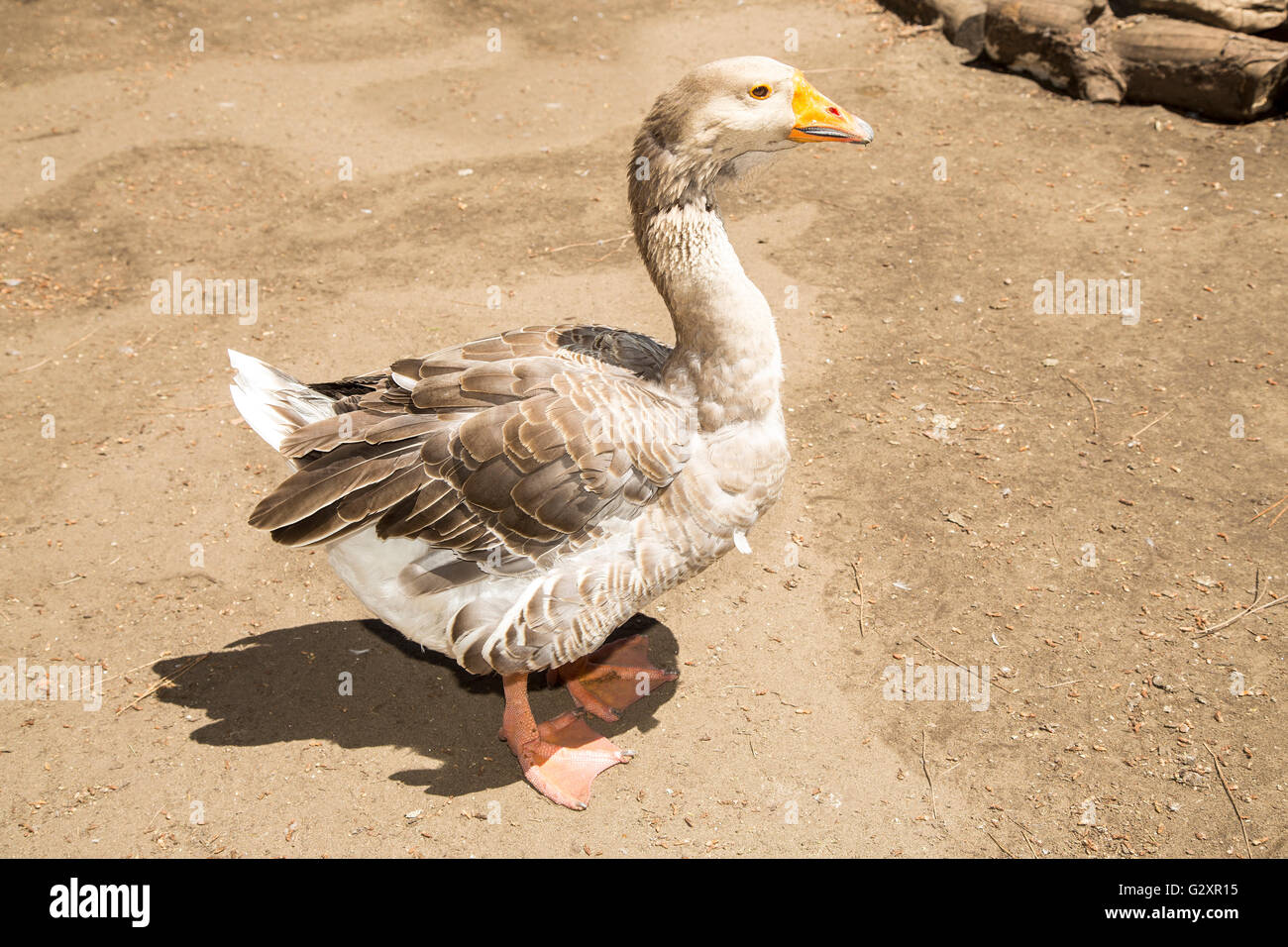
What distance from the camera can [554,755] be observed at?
551 cm

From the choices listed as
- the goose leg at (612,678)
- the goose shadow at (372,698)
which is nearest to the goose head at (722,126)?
the goose leg at (612,678)

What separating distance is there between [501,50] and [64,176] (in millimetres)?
5491

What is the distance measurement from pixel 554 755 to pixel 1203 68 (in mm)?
9908

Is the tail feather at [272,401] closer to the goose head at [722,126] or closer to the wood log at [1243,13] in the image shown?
the goose head at [722,126]

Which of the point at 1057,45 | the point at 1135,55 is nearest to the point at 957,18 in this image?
the point at 1057,45

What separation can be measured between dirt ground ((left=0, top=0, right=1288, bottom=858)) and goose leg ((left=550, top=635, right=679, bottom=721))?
0.14 metres

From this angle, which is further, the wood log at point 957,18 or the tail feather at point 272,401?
the wood log at point 957,18

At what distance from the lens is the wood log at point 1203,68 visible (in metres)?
10.4

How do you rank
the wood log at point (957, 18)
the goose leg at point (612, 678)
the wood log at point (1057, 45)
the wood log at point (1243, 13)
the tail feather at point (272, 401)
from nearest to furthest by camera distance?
1. the tail feather at point (272, 401)
2. the goose leg at point (612, 678)
3. the wood log at point (1243, 13)
4. the wood log at point (1057, 45)
5. the wood log at point (957, 18)

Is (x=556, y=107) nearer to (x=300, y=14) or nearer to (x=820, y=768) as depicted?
(x=300, y=14)

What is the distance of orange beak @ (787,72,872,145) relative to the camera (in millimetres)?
4863

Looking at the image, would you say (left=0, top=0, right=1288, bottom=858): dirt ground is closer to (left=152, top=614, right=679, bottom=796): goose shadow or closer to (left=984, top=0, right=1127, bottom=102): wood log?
(left=152, top=614, right=679, bottom=796): goose shadow

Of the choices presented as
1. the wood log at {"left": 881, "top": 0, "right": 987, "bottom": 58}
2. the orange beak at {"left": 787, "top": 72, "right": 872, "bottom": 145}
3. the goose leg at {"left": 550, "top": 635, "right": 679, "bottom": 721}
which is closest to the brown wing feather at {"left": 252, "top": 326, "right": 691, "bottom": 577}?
the goose leg at {"left": 550, "top": 635, "right": 679, "bottom": 721}

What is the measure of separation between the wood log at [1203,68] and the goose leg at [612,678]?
29.1 feet
